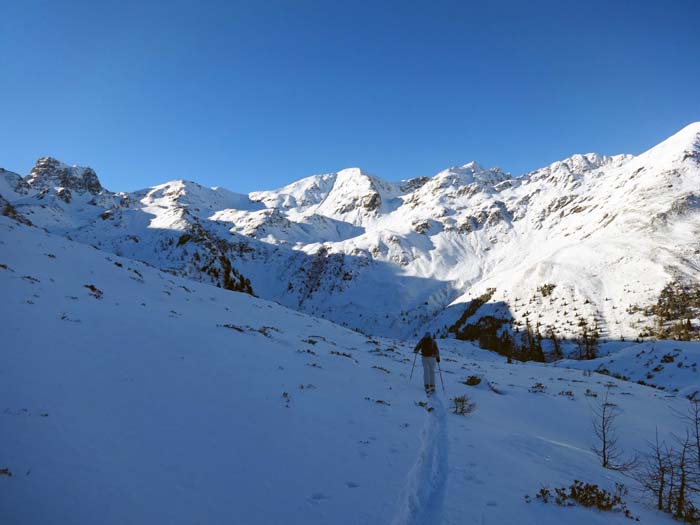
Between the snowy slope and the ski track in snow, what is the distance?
3cm

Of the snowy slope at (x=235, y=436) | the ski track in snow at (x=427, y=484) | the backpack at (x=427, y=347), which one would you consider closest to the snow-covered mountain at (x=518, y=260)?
the snowy slope at (x=235, y=436)

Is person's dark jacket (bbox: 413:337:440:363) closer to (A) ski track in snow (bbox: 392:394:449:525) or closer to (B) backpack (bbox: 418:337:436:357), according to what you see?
(B) backpack (bbox: 418:337:436:357)

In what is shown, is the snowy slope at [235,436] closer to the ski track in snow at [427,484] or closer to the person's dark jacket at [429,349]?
the ski track in snow at [427,484]

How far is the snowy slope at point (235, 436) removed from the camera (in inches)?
202

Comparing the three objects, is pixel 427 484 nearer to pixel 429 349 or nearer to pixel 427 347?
pixel 429 349

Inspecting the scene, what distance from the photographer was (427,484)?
6.75 m

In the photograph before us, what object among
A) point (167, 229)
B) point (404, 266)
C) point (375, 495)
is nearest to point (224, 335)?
point (375, 495)

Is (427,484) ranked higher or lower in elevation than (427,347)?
lower

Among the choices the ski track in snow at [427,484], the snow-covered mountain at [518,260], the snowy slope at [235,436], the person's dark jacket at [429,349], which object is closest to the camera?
the snowy slope at [235,436]

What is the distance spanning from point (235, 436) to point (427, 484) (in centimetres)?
403

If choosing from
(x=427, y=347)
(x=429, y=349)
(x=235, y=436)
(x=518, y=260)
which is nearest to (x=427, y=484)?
(x=235, y=436)

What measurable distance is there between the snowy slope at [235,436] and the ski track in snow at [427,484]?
0.11 feet

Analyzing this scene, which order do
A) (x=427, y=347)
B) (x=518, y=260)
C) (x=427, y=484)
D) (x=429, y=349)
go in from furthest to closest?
(x=518, y=260) < (x=427, y=347) < (x=429, y=349) < (x=427, y=484)

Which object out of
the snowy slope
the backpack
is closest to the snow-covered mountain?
the snowy slope
